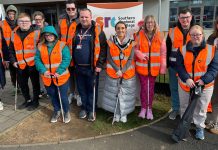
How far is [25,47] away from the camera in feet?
14.7

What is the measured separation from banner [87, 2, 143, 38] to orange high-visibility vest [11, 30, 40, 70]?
4.25 ft

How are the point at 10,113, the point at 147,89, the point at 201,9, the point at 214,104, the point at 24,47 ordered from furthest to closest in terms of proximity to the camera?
the point at 201,9
the point at 10,113
the point at 24,47
the point at 147,89
the point at 214,104

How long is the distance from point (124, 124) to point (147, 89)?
794 millimetres

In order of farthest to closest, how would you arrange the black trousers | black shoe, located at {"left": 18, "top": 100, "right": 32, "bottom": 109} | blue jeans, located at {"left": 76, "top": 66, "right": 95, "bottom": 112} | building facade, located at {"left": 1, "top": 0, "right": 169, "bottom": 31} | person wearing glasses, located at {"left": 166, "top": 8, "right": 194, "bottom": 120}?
building facade, located at {"left": 1, "top": 0, "right": 169, "bottom": 31} → black shoe, located at {"left": 18, "top": 100, "right": 32, "bottom": 109} → the black trousers → blue jeans, located at {"left": 76, "top": 66, "right": 95, "bottom": 112} → person wearing glasses, located at {"left": 166, "top": 8, "right": 194, "bottom": 120}

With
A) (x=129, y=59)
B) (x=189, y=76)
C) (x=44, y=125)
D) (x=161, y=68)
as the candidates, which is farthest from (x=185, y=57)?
(x=44, y=125)

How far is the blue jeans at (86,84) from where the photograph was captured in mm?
4164

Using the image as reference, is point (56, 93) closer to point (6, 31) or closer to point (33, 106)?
point (33, 106)

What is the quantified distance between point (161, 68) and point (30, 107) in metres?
2.98

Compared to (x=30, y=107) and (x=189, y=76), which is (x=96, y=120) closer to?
(x=30, y=107)

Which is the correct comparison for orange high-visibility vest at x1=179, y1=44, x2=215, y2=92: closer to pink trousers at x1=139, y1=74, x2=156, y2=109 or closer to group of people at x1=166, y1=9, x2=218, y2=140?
group of people at x1=166, y1=9, x2=218, y2=140

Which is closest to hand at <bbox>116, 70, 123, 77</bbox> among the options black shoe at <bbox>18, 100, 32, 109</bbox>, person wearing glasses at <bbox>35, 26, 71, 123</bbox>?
person wearing glasses at <bbox>35, 26, 71, 123</bbox>

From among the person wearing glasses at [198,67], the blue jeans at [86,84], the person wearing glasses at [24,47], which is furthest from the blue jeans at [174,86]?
the person wearing glasses at [24,47]

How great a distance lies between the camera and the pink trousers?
13.7 feet

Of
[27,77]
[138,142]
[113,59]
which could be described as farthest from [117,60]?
[27,77]
